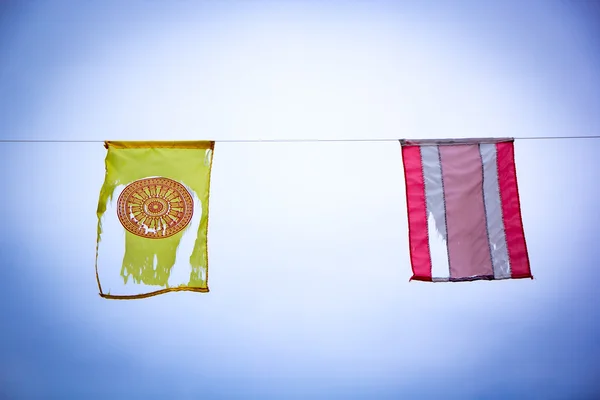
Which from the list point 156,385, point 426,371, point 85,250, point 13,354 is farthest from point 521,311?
point 13,354

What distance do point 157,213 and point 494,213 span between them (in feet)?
8.53

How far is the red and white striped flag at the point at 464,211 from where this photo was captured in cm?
256

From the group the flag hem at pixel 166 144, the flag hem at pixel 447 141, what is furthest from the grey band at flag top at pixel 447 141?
the flag hem at pixel 166 144

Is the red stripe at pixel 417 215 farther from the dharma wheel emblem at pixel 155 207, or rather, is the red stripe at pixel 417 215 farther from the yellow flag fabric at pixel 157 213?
the dharma wheel emblem at pixel 155 207

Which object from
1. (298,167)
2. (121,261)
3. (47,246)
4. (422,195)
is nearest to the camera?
(121,261)

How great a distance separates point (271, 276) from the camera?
331 cm

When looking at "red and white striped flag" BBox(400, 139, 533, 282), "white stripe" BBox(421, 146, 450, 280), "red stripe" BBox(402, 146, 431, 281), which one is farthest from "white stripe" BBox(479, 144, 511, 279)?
"red stripe" BBox(402, 146, 431, 281)

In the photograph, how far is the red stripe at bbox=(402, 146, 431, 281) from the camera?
256 cm

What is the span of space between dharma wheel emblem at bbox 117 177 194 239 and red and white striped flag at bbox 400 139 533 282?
5.78ft

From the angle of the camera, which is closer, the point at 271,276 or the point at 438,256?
the point at 438,256

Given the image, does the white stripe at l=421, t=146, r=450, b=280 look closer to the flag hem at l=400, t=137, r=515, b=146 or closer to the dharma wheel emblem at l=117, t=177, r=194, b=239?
the flag hem at l=400, t=137, r=515, b=146

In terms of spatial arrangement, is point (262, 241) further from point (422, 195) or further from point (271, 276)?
point (422, 195)

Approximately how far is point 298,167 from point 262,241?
829 millimetres

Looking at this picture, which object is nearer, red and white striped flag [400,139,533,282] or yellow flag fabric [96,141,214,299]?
yellow flag fabric [96,141,214,299]
